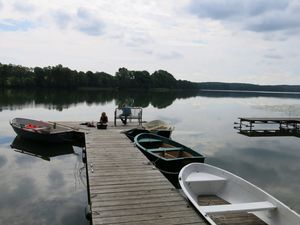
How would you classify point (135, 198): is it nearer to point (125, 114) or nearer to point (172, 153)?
point (172, 153)

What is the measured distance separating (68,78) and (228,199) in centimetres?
8485

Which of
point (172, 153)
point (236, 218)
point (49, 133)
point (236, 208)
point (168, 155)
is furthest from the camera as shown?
point (49, 133)

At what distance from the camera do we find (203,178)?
7.98 meters

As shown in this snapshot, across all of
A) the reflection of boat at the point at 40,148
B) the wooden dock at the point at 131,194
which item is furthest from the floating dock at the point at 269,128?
the wooden dock at the point at 131,194

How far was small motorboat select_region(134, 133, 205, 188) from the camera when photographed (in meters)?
10.5

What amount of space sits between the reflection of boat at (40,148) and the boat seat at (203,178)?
6.89 meters

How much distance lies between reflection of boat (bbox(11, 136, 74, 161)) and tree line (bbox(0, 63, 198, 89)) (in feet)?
240

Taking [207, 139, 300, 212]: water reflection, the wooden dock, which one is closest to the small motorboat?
the wooden dock

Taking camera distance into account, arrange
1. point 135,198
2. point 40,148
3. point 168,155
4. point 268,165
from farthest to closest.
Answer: point 40,148 < point 268,165 < point 168,155 < point 135,198

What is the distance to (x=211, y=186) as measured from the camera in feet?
26.0

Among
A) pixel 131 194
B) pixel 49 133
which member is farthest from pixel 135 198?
pixel 49 133

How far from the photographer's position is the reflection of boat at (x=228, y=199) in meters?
5.98

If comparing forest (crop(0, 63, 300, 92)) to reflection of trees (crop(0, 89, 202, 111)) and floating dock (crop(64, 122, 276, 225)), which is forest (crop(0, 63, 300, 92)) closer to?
reflection of trees (crop(0, 89, 202, 111))

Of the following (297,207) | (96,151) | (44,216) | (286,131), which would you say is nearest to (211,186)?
(297,207)
